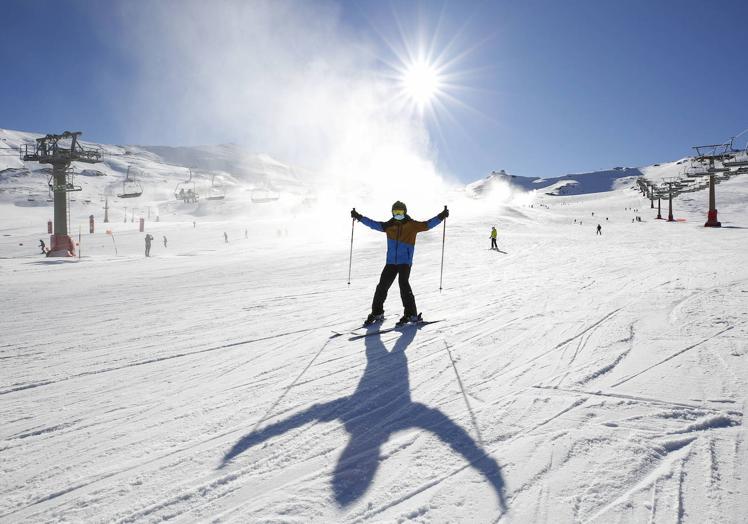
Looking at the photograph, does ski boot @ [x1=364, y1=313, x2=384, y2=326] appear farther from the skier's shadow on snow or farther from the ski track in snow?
the skier's shadow on snow

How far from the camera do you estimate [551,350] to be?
408 cm

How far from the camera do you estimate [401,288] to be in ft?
18.3

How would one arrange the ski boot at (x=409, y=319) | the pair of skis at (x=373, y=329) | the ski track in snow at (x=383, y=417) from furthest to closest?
the ski boot at (x=409, y=319) → the pair of skis at (x=373, y=329) → the ski track in snow at (x=383, y=417)

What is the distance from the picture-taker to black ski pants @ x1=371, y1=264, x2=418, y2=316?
18.2 ft

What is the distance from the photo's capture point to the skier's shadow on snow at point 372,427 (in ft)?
6.95

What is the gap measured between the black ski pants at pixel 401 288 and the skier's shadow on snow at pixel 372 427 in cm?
191

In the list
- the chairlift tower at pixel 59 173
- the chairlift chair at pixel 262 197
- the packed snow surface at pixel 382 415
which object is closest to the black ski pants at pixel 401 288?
the packed snow surface at pixel 382 415

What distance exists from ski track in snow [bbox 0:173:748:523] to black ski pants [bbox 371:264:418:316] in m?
0.53

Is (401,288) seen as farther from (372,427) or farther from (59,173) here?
(59,173)

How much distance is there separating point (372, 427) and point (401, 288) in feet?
10.0

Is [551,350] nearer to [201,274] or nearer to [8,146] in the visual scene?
[201,274]

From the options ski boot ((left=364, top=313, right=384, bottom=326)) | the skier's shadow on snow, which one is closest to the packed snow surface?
the skier's shadow on snow

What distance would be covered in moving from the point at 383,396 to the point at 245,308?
14.5ft

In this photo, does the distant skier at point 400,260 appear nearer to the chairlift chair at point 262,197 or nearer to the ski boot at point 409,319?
the ski boot at point 409,319
